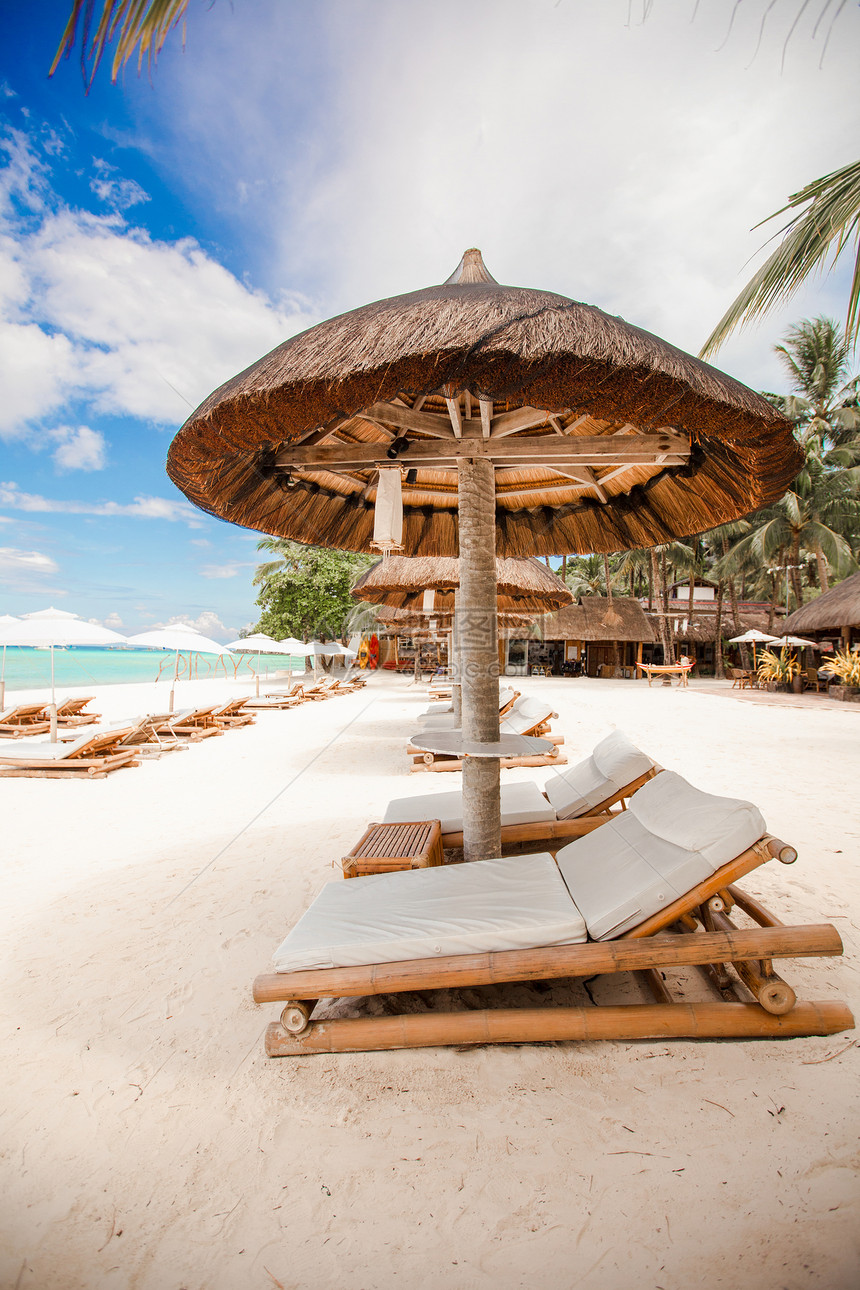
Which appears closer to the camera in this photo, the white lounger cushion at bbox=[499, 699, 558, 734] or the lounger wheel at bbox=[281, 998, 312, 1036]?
the lounger wheel at bbox=[281, 998, 312, 1036]

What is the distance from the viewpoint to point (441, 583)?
928 cm

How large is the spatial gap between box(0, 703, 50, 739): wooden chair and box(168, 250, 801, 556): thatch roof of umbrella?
26.2 feet

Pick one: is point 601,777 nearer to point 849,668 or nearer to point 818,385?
point 849,668

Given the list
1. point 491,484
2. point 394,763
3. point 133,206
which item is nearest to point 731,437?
point 491,484

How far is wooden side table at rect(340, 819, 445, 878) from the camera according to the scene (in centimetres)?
286

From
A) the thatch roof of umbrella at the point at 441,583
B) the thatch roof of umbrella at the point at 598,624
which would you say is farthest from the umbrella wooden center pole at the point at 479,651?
the thatch roof of umbrella at the point at 598,624

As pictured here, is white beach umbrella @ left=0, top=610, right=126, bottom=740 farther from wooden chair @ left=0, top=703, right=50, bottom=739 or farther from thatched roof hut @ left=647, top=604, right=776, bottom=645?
thatched roof hut @ left=647, top=604, right=776, bottom=645

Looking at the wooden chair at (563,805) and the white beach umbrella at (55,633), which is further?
the white beach umbrella at (55,633)

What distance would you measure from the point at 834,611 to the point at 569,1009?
61.0 ft

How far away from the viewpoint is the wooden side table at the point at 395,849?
2855 millimetres

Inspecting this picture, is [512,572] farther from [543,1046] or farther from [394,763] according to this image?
[543,1046]

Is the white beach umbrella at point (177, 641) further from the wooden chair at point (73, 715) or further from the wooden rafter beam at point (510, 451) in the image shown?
the wooden rafter beam at point (510, 451)

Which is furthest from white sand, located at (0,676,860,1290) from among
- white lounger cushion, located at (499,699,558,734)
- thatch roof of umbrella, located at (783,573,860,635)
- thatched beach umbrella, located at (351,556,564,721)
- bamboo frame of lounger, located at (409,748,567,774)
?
thatch roof of umbrella, located at (783,573,860,635)

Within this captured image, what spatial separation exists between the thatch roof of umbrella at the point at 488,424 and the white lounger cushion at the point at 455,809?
7.36 ft
